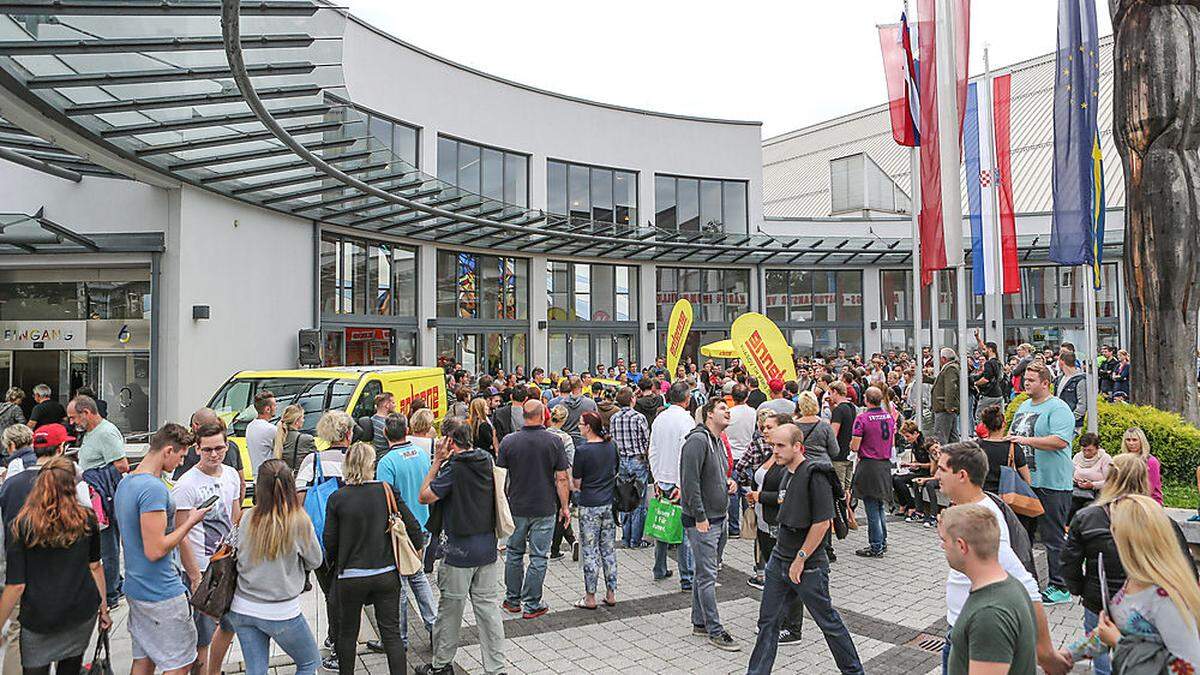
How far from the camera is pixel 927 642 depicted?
605cm

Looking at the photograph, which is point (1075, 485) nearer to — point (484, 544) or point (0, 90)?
point (484, 544)

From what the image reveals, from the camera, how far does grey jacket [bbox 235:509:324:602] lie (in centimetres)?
432

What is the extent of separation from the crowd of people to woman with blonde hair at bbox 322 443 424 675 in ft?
0.05

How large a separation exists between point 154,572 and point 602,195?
884 inches

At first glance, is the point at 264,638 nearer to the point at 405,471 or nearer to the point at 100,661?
the point at 100,661

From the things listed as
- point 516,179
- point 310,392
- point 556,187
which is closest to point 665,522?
point 310,392

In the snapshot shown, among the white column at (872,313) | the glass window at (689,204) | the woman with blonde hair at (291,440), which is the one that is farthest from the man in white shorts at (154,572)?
the white column at (872,313)

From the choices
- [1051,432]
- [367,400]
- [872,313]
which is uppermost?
[872,313]

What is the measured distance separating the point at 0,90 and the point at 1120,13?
1514cm

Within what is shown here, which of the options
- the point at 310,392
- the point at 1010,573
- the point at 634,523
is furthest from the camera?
the point at 310,392

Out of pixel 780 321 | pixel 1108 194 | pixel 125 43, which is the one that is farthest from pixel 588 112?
pixel 1108 194

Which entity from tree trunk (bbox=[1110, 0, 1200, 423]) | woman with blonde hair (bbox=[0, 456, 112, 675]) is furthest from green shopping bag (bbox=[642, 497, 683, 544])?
tree trunk (bbox=[1110, 0, 1200, 423])

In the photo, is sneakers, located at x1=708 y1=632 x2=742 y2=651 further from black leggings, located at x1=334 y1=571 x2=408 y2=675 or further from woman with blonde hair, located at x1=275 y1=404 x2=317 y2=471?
woman with blonde hair, located at x1=275 y1=404 x2=317 y2=471

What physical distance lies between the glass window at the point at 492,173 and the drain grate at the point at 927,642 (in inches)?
747
